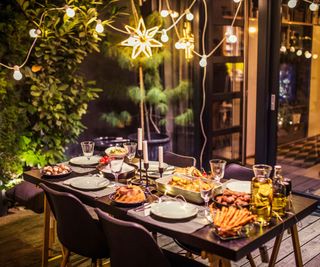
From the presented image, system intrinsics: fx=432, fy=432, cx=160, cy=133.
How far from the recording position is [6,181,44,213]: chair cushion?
387 centimetres

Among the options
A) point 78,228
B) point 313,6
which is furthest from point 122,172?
point 313,6

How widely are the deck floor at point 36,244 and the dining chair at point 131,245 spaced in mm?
1148

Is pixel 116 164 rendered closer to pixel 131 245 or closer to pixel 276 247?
pixel 131 245

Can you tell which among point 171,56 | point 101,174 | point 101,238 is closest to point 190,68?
point 171,56

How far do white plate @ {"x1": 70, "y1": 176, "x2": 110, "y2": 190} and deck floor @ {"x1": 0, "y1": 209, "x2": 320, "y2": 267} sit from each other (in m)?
0.77

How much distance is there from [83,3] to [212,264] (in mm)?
3007

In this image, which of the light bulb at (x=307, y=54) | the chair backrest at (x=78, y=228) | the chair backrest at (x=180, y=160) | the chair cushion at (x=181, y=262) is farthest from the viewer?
the light bulb at (x=307, y=54)

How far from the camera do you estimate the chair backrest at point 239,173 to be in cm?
268

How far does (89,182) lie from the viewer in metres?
2.49

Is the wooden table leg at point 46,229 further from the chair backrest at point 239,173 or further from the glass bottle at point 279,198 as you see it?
the glass bottle at point 279,198

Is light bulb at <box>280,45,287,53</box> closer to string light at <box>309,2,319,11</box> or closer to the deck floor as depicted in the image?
string light at <box>309,2,319,11</box>

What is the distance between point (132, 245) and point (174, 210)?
11.2 inches

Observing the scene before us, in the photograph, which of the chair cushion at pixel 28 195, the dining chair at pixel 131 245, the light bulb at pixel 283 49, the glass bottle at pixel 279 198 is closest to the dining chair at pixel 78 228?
the dining chair at pixel 131 245

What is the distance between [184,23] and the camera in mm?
4738
